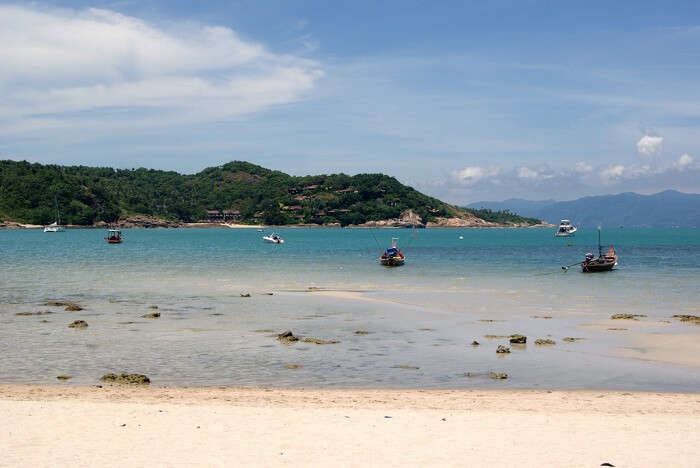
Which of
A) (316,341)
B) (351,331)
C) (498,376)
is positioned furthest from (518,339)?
(316,341)

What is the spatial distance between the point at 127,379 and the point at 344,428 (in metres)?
8.56

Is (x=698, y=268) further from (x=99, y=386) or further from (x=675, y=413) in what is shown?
(x=99, y=386)

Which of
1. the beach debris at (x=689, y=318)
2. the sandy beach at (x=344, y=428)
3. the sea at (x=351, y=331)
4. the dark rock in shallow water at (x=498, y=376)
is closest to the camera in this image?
the sandy beach at (x=344, y=428)

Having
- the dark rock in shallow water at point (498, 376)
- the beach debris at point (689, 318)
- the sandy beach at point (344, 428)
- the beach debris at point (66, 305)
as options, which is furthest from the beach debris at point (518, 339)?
the beach debris at point (66, 305)

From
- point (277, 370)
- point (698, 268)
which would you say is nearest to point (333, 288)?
point (277, 370)

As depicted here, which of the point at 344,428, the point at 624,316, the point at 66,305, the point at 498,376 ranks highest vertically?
the point at 344,428

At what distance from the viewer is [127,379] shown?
19.7 meters

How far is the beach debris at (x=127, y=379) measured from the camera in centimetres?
1958

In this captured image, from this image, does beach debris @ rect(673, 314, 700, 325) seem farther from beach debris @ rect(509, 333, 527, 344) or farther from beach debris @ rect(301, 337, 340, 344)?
beach debris @ rect(301, 337, 340, 344)

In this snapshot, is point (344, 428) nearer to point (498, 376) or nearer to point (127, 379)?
point (498, 376)

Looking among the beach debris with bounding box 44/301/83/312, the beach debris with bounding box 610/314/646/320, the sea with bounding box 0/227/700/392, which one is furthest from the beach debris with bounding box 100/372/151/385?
the beach debris with bounding box 610/314/646/320

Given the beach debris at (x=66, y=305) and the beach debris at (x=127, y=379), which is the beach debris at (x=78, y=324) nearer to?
the beach debris at (x=66, y=305)

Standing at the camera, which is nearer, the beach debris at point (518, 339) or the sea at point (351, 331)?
the sea at point (351, 331)

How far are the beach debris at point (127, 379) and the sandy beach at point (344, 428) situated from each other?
113 centimetres
